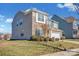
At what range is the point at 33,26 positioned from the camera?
Result: 681cm

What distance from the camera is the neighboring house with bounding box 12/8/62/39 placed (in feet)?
22.2

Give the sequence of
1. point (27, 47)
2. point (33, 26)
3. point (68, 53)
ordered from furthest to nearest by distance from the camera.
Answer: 1. point (33, 26)
2. point (27, 47)
3. point (68, 53)

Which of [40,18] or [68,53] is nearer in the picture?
[68,53]

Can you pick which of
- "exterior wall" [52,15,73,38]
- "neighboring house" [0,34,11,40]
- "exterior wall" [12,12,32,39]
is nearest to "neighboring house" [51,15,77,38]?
"exterior wall" [52,15,73,38]

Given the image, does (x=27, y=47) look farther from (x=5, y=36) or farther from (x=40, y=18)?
(x=40, y=18)

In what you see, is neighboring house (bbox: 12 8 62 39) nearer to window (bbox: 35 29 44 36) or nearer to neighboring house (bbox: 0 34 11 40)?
window (bbox: 35 29 44 36)

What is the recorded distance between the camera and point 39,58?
254 inches

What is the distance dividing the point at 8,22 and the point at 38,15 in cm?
74

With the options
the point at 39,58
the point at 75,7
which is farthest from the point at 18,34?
the point at 75,7

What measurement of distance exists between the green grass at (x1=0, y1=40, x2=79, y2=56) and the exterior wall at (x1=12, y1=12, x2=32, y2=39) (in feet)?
0.47

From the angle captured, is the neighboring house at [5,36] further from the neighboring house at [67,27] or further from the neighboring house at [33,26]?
the neighboring house at [67,27]

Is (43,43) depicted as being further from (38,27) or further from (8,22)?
(8,22)

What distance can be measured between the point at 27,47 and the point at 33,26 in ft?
1.73

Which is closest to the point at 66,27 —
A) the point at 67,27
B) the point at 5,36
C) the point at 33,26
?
the point at 67,27
